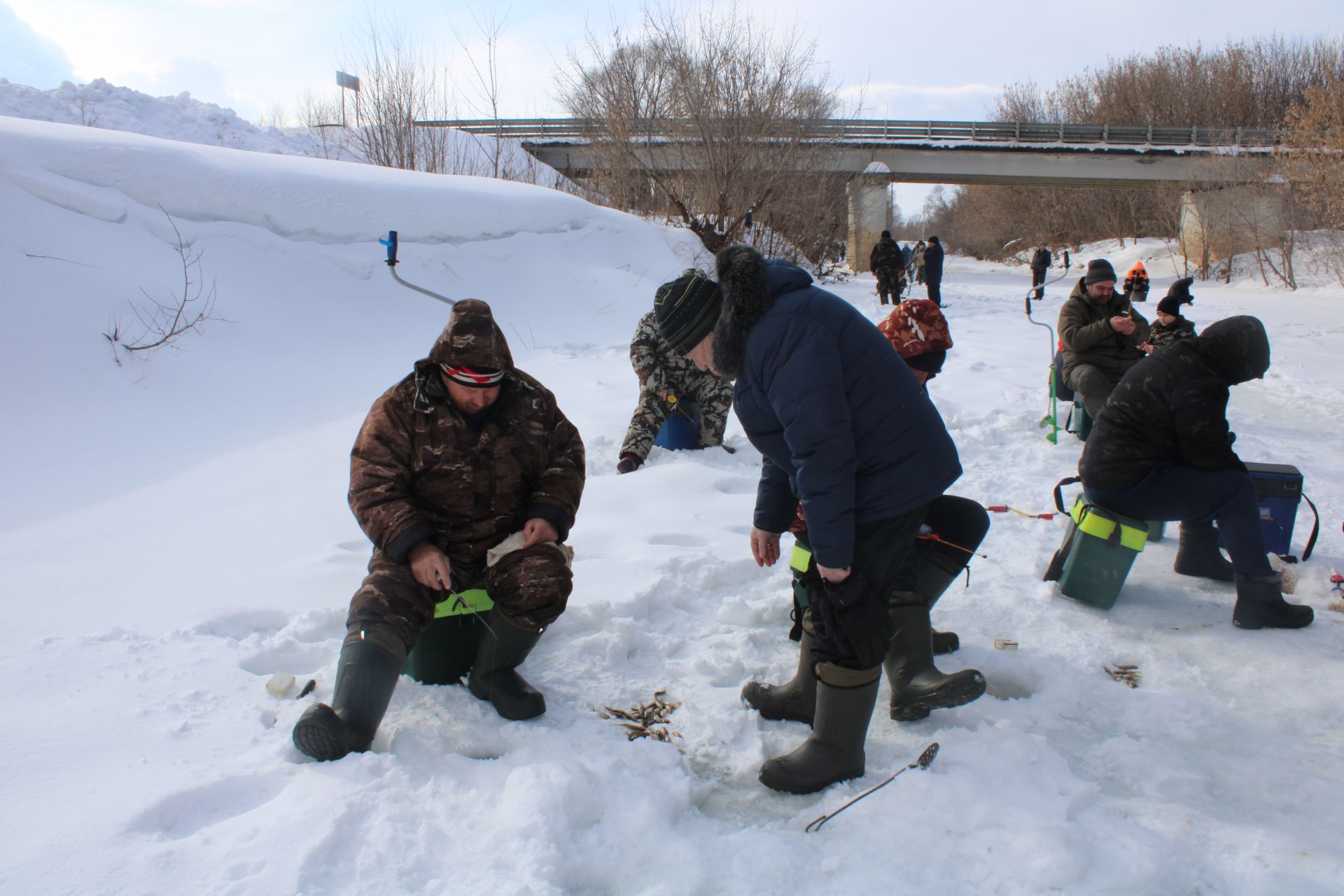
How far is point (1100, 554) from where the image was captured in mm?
3287

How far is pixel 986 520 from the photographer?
2.68m

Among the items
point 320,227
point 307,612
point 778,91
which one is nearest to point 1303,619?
point 307,612

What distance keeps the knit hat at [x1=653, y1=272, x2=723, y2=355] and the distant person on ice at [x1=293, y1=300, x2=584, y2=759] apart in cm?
70

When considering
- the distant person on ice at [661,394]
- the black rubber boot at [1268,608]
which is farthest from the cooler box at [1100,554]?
the distant person on ice at [661,394]

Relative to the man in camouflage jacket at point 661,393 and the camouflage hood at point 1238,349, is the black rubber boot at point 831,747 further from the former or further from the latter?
the man in camouflage jacket at point 661,393

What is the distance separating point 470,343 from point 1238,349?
9.15 feet

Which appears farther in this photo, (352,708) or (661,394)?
(661,394)

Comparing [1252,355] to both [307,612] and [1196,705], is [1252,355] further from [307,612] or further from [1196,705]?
[307,612]

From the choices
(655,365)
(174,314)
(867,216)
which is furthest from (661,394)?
(867,216)

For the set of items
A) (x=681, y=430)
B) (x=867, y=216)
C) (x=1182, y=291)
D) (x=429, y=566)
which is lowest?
(x=681, y=430)

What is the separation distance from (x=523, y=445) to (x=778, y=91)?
15911mm

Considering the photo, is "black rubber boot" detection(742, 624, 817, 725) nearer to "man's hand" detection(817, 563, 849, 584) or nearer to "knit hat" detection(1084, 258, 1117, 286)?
"man's hand" detection(817, 563, 849, 584)

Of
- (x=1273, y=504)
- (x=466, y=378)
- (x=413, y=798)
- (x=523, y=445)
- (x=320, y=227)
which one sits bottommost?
(x=413, y=798)

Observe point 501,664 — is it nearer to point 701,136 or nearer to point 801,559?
point 801,559
